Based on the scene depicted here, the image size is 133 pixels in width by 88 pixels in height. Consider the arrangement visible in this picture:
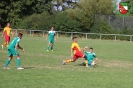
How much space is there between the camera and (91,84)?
11.4 m

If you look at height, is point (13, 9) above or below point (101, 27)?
above

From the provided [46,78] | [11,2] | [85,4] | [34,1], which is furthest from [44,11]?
[46,78]

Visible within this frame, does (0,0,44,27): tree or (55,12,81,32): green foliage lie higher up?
(0,0,44,27): tree

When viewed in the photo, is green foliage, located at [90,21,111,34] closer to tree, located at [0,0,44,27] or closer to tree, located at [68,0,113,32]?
tree, located at [68,0,113,32]

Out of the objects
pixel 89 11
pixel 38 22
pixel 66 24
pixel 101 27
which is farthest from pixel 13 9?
pixel 101 27

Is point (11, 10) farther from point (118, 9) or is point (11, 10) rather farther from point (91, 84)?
point (91, 84)

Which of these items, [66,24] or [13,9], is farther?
[13,9]

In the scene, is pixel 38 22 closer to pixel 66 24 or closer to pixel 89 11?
pixel 66 24

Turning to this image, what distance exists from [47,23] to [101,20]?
380 inches

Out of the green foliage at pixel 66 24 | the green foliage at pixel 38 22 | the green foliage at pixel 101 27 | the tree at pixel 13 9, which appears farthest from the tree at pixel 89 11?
the tree at pixel 13 9

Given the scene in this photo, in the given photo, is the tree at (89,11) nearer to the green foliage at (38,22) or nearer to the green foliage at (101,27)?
the green foliage at (101,27)

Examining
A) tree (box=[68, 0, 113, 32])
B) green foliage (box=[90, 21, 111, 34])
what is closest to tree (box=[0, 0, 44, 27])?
tree (box=[68, 0, 113, 32])

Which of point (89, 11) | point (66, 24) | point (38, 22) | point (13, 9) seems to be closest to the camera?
point (66, 24)

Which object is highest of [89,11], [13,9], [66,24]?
[13,9]
